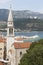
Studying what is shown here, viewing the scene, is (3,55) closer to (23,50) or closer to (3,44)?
(3,44)

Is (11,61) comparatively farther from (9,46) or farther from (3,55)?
(3,55)

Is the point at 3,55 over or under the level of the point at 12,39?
under

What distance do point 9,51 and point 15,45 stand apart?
5.22ft

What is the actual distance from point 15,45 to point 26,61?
11.7 metres

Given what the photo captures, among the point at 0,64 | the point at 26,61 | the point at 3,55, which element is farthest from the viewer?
the point at 3,55

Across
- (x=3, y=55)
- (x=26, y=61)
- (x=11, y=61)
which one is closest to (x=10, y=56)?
(x=11, y=61)

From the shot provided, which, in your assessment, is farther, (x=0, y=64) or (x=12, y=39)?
(x=12, y=39)

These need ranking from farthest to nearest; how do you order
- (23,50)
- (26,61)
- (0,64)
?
(23,50), (0,64), (26,61)

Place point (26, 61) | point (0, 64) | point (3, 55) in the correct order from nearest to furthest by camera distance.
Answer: point (26, 61)
point (0, 64)
point (3, 55)

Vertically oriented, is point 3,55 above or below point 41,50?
below

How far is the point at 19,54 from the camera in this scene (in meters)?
40.5

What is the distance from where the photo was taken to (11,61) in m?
40.5

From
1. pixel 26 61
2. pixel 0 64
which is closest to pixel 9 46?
pixel 0 64

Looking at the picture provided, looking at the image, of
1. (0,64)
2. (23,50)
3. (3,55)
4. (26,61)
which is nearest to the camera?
(26,61)
